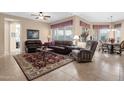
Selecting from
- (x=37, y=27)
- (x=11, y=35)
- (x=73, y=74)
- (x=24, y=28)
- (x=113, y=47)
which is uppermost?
(x=37, y=27)

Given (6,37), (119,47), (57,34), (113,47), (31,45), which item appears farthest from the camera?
(57,34)

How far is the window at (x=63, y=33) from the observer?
8.65m

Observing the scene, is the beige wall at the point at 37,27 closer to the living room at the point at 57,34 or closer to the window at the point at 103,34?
the living room at the point at 57,34

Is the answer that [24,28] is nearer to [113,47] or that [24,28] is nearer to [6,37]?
[6,37]

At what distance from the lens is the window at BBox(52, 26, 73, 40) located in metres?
8.65

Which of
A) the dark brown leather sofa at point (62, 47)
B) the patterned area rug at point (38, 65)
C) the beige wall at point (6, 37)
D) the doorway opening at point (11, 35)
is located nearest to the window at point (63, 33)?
the dark brown leather sofa at point (62, 47)

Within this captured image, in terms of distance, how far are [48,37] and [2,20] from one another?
3.84 meters

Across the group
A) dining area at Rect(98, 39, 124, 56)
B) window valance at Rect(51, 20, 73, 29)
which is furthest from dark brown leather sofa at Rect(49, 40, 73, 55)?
dining area at Rect(98, 39, 124, 56)

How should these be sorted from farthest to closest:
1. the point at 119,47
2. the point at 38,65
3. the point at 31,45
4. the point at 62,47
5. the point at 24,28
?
the point at 24,28 → the point at 31,45 → the point at 119,47 → the point at 62,47 → the point at 38,65

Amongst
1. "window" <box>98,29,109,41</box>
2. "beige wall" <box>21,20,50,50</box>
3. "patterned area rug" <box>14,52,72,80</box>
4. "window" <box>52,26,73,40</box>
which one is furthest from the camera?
"window" <box>98,29,109,41</box>

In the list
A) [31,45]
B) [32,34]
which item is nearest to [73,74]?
[31,45]

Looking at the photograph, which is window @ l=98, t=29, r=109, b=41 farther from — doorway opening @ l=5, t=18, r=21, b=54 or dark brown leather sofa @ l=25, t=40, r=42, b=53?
doorway opening @ l=5, t=18, r=21, b=54

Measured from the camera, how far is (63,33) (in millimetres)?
9055
